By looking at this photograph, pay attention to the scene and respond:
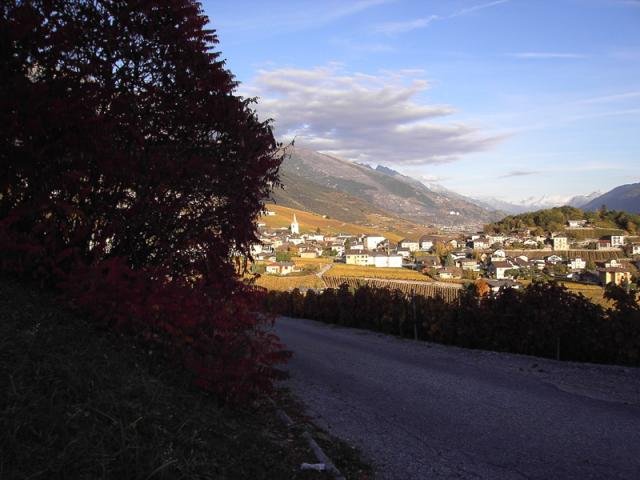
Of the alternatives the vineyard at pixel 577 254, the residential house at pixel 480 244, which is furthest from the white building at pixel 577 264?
the residential house at pixel 480 244

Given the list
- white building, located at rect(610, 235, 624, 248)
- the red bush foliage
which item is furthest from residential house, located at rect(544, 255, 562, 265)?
the red bush foliage

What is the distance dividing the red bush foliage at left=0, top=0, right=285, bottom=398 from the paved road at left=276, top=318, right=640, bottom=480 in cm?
190

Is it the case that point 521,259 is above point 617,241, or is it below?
below

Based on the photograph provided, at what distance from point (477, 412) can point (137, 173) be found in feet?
18.1

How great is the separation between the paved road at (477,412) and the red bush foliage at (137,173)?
1897 millimetres

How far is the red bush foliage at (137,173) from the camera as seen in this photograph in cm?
558

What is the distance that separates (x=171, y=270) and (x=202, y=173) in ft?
4.34

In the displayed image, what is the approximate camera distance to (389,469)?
17.3 ft

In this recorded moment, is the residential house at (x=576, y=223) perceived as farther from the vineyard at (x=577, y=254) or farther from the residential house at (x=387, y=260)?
the residential house at (x=387, y=260)

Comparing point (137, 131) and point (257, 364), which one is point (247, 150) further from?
point (257, 364)

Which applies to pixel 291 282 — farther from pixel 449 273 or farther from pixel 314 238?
pixel 314 238

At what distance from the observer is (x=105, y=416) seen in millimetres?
3629

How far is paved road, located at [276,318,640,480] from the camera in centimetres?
553

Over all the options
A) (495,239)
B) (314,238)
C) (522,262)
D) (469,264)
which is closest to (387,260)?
(495,239)
